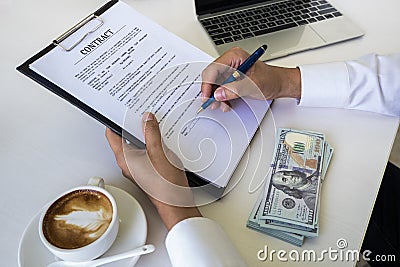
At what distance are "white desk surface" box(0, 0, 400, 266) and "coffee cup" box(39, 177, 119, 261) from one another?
7cm

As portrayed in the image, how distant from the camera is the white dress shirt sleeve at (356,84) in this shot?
71 centimetres

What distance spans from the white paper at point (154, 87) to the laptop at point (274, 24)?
15 cm

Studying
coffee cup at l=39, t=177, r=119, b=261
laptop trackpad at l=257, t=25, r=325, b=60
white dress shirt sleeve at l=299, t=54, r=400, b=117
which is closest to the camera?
coffee cup at l=39, t=177, r=119, b=261

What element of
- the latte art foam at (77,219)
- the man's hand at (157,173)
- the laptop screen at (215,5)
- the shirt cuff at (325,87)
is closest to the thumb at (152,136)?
the man's hand at (157,173)

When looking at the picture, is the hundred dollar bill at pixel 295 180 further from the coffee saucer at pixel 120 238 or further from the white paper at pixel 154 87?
the coffee saucer at pixel 120 238

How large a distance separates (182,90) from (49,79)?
206mm

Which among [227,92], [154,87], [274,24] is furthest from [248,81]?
[274,24]

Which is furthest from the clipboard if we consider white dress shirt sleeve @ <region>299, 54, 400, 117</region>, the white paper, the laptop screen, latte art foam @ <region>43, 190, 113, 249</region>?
the laptop screen

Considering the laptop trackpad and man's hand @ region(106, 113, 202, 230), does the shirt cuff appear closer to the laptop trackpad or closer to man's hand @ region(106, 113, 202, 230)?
the laptop trackpad

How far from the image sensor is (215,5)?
907 mm

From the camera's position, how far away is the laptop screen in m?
0.89

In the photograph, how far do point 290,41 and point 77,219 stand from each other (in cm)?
56

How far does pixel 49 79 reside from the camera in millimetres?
626

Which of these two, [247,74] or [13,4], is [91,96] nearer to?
[247,74]
